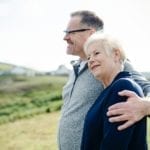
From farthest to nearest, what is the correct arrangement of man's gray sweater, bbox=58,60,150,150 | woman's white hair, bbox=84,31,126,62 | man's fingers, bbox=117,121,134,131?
man's gray sweater, bbox=58,60,150,150, woman's white hair, bbox=84,31,126,62, man's fingers, bbox=117,121,134,131

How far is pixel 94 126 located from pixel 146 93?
0.48 m

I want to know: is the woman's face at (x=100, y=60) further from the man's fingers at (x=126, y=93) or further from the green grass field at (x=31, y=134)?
the green grass field at (x=31, y=134)

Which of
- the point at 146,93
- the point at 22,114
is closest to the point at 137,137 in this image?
the point at 146,93

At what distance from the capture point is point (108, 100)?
8.03 ft

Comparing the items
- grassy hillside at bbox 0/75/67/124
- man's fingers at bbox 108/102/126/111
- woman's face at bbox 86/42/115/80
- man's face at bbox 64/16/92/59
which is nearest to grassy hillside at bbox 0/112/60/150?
grassy hillside at bbox 0/75/67/124

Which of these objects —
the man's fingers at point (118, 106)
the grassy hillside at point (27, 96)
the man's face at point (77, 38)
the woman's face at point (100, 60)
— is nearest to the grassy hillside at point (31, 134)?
the grassy hillside at point (27, 96)

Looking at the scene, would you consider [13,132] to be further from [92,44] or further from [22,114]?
[92,44]

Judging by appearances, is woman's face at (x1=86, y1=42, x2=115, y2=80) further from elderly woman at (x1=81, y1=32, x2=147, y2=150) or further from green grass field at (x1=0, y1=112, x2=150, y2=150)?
green grass field at (x1=0, y1=112, x2=150, y2=150)

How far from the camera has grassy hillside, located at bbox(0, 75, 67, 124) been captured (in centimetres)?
1552

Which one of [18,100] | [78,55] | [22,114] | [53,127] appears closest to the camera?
[78,55]

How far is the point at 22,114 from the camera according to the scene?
15203 millimetres

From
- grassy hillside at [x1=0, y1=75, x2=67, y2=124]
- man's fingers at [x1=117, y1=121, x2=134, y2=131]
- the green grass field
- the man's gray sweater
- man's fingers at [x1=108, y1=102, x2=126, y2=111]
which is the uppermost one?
man's fingers at [x1=108, y1=102, x2=126, y2=111]

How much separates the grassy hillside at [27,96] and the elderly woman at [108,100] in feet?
38.6

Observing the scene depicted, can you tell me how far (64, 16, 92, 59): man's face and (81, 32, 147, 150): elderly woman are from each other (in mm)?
822
